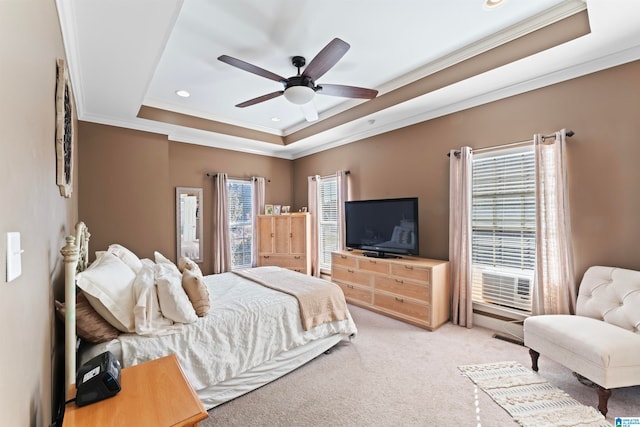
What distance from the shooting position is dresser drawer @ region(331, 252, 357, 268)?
4.28m

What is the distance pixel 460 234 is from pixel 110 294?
3510mm

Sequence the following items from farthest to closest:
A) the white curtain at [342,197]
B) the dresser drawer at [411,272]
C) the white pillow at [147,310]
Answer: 1. the white curtain at [342,197]
2. the dresser drawer at [411,272]
3. the white pillow at [147,310]

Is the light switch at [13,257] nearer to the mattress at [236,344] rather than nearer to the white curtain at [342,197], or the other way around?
the mattress at [236,344]

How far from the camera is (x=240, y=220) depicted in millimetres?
5520

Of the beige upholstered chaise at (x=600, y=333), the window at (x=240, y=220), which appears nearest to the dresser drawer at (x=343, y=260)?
the window at (x=240, y=220)

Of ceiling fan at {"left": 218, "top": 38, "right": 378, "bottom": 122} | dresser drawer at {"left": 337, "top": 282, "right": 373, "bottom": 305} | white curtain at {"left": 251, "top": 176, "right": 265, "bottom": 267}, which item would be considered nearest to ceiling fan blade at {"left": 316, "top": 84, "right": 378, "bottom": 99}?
ceiling fan at {"left": 218, "top": 38, "right": 378, "bottom": 122}

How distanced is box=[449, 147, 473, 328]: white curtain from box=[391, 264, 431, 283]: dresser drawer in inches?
17.6

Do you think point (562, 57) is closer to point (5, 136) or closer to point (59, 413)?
point (5, 136)

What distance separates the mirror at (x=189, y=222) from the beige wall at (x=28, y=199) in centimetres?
327

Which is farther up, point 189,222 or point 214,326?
point 189,222

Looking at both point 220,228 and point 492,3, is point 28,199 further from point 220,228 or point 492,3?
point 220,228

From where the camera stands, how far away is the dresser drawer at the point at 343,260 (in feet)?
14.1

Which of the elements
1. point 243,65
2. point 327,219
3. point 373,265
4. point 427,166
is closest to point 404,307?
point 373,265

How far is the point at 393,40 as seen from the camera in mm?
2697
